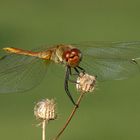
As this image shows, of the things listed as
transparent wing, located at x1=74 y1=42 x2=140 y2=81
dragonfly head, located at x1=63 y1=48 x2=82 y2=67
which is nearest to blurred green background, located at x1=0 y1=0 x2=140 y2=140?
transparent wing, located at x1=74 y1=42 x2=140 y2=81

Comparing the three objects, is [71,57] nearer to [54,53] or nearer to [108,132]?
[54,53]

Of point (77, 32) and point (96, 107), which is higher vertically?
point (77, 32)

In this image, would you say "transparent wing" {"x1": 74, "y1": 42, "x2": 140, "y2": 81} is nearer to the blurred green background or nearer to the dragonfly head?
the dragonfly head

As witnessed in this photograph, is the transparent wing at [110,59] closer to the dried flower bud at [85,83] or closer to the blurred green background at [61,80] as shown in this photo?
the dried flower bud at [85,83]

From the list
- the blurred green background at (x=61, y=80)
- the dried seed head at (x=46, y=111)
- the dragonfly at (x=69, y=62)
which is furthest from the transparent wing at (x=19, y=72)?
the blurred green background at (x=61, y=80)

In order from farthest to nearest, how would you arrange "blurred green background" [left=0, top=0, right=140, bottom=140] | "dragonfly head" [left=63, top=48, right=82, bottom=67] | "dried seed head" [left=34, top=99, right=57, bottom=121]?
"blurred green background" [left=0, top=0, right=140, bottom=140] → "dragonfly head" [left=63, top=48, right=82, bottom=67] → "dried seed head" [left=34, top=99, right=57, bottom=121]

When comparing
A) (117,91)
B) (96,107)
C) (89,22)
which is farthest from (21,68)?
(89,22)

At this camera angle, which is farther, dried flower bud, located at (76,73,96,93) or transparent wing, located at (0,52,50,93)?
transparent wing, located at (0,52,50,93)

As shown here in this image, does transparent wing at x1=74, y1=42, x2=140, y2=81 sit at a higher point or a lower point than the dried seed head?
higher
